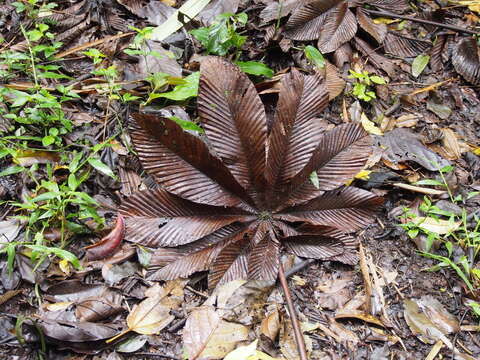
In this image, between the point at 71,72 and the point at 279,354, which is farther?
the point at 71,72

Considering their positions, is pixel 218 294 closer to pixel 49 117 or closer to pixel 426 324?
pixel 426 324

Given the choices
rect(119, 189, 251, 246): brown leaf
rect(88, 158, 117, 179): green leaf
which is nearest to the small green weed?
rect(119, 189, 251, 246): brown leaf

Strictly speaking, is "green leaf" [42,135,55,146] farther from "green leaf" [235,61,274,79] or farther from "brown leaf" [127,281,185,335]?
"green leaf" [235,61,274,79]

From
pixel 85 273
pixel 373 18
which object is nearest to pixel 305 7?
pixel 373 18

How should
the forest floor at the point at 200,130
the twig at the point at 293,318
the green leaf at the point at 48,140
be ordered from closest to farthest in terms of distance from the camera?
the twig at the point at 293,318 < the forest floor at the point at 200,130 < the green leaf at the point at 48,140

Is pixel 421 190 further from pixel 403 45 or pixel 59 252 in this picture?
pixel 59 252

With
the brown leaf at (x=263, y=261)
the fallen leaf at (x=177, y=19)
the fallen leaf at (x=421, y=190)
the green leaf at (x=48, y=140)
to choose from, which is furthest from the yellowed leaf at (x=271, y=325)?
the fallen leaf at (x=177, y=19)

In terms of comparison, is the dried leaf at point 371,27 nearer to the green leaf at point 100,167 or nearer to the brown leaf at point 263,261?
the brown leaf at point 263,261
